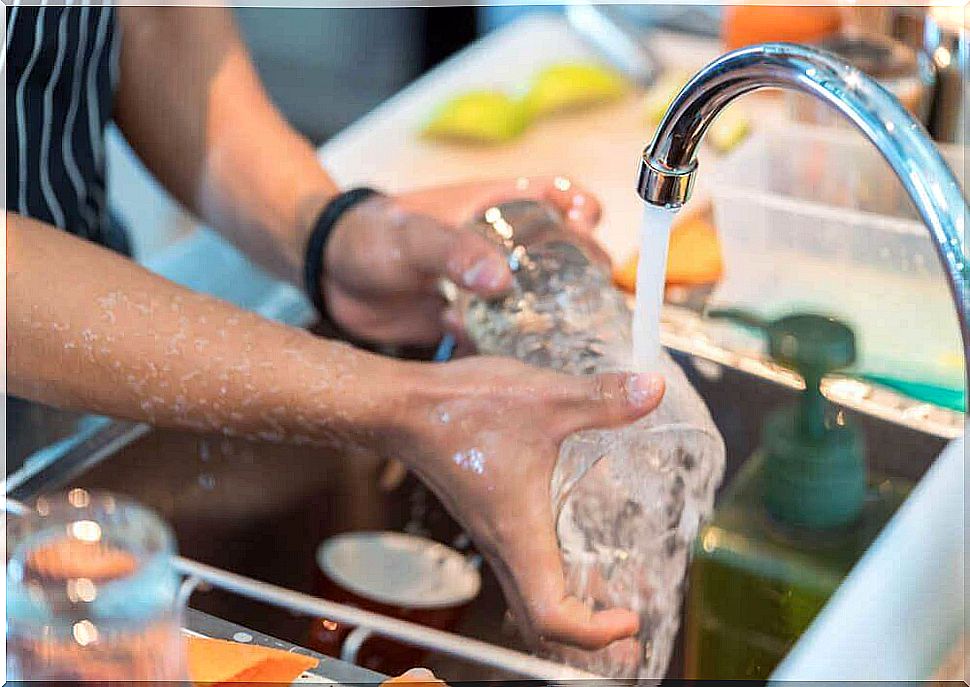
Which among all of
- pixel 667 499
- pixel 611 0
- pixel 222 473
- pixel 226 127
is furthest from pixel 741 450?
pixel 611 0

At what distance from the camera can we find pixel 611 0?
134cm

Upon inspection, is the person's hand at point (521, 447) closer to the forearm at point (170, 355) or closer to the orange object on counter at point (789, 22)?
the forearm at point (170, 355)

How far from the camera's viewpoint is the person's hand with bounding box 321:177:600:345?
86cm

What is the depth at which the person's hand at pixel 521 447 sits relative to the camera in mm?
→ 639

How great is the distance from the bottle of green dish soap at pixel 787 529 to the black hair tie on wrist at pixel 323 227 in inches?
11.8

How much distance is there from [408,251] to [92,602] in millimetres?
454

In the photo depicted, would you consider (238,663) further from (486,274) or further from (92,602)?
(486,274)

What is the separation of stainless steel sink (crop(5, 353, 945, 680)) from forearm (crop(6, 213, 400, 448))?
5.3 inches

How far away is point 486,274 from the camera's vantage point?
78 cm

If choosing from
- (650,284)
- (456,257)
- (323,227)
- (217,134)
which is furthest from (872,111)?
(217,134)

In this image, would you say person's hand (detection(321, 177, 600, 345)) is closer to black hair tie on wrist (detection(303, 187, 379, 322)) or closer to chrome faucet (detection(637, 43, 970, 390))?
black hair tie on wrist (detection(303, 187, 379, 322))

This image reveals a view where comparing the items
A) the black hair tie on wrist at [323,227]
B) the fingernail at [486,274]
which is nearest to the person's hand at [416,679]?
the fingernail at [486,274]

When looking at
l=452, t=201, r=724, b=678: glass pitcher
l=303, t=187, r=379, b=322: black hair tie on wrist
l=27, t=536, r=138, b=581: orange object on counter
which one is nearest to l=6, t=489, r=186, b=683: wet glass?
l=27, t=536, r=138, b=581: orange object on counter

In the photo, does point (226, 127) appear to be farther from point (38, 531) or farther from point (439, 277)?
point (38, 531)
